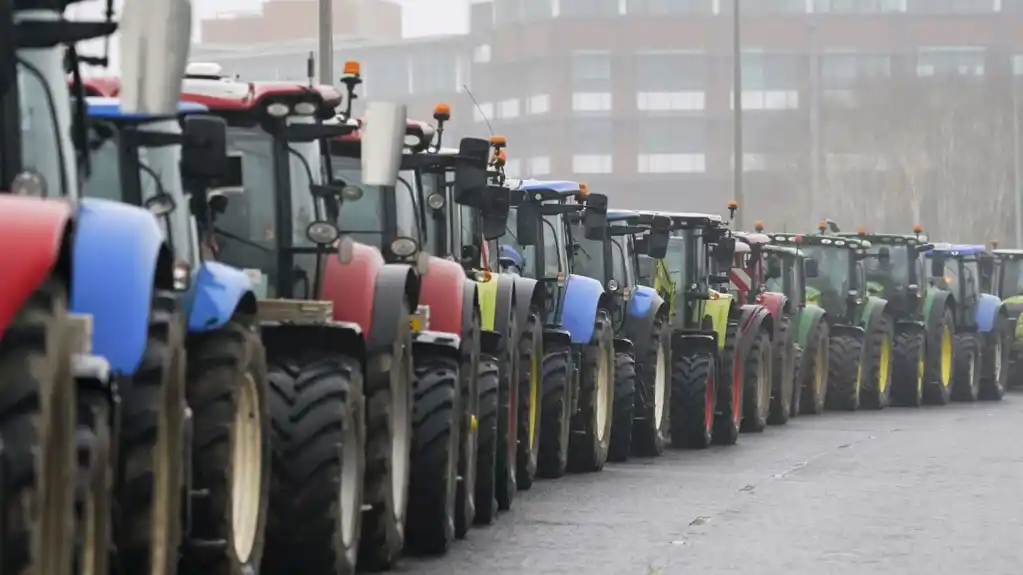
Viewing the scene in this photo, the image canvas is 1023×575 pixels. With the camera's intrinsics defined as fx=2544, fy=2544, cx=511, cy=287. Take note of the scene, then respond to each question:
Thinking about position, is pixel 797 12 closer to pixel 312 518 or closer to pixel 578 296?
pixel 578 296

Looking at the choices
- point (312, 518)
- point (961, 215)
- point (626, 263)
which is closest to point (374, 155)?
point (312, 518)

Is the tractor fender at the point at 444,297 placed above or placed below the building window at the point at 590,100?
below

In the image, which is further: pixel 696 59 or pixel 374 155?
pixel 696 59

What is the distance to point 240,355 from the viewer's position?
931 cm

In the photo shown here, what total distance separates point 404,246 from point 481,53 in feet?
329

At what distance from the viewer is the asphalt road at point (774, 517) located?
42.3ft

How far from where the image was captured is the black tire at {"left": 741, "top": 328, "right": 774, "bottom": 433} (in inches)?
1048

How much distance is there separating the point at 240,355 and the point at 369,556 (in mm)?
3179

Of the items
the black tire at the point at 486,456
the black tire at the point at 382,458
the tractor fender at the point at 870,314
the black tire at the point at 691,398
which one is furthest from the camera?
the tractor fender at the point at 870,314

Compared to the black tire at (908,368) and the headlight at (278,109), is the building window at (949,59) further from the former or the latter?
the headlight at (278,109)

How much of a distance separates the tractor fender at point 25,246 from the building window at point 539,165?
338 ft

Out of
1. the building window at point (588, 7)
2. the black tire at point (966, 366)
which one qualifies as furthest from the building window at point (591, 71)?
the black tire at point (966, 366)

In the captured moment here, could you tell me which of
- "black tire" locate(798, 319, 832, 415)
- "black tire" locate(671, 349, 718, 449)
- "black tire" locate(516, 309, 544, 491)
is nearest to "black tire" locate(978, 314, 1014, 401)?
"black tire" locate(798, 319, 832, 415)

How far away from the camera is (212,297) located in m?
9.30
